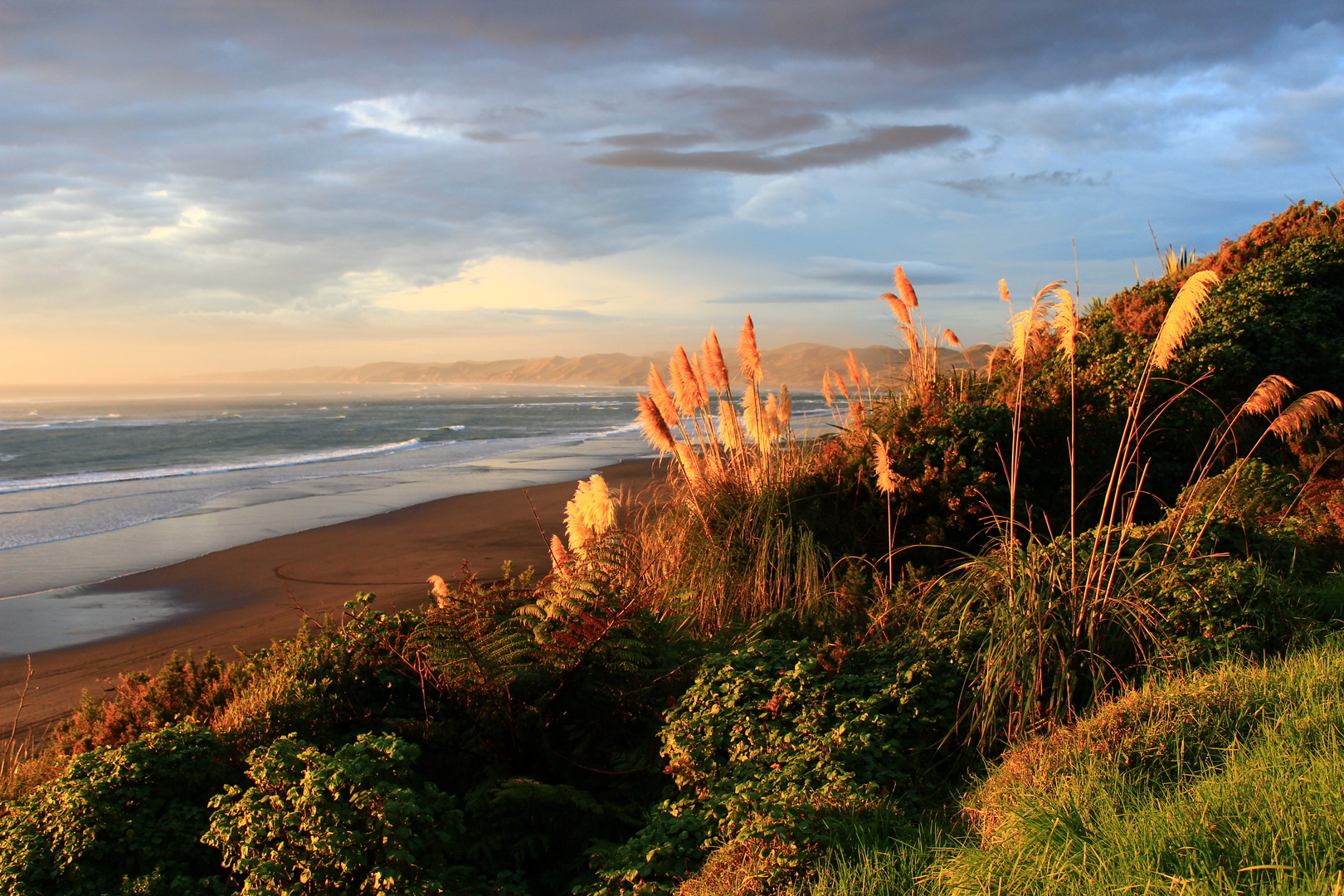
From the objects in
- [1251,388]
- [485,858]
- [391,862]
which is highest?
[1251,388]

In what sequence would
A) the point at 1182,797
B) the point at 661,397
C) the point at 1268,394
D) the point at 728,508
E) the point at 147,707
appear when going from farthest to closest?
1. the point at 661,397
2. the point at 728,508
3. the point at 1268,394
4. the point at 147,707
5. the point at 1182,797

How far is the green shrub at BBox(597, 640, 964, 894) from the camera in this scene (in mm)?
3340

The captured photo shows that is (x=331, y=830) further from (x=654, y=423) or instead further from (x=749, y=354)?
(x=749, y=354)

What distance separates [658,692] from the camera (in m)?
4.71

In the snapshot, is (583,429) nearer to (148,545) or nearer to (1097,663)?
(148,545)

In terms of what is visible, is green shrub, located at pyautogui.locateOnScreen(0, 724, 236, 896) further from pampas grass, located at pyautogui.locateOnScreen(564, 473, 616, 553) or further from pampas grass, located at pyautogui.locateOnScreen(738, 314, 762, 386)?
pampas grass, located at pyautogui.locateOnScreen(738, 314, 762, 386)

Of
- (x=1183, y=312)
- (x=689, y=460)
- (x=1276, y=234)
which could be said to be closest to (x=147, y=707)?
(x=689, y=460)

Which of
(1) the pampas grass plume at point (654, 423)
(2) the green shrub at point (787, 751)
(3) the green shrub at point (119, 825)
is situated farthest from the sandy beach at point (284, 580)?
(3) the green shrub at point (119, 825)

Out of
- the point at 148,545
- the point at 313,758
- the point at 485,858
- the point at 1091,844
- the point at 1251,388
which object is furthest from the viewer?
the point at 148,545

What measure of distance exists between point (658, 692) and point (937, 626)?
170 centimetres

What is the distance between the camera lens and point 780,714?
13.7ft

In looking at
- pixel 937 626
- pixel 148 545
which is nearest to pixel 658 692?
pixel 937 626

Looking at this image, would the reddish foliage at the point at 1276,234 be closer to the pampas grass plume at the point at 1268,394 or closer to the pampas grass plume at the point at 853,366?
the pampas grass plume at the point at 853,366

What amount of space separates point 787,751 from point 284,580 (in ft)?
31.6
